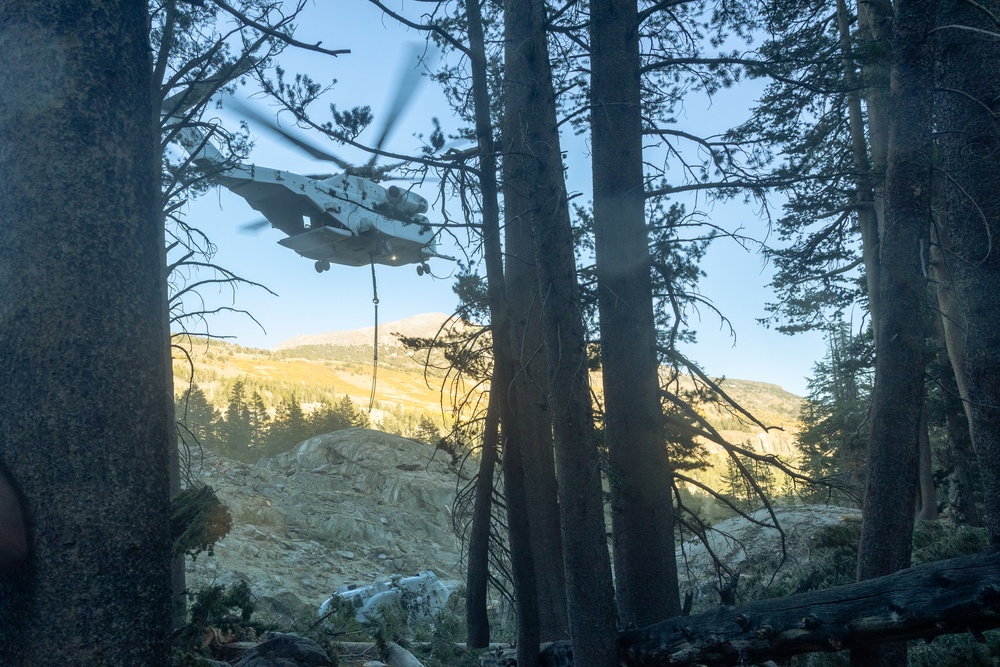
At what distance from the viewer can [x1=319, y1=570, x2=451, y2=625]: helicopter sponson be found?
610 inches

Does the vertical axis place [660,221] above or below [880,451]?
above

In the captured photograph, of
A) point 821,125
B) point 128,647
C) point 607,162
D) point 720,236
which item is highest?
point 821,125

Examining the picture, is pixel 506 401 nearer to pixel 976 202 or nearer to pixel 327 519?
pixel 976 202

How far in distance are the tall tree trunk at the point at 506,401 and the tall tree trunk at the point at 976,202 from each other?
369 cm

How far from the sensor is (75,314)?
271 cm

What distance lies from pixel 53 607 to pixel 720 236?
18.2 feet

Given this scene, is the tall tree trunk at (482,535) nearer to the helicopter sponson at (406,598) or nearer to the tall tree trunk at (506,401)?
the tall tree trunk at (506,401)

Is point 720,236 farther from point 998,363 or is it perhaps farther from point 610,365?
point 998,363

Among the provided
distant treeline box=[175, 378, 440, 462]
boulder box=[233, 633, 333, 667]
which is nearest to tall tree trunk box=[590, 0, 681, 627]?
boulder box=[233, 633, 333, 667]

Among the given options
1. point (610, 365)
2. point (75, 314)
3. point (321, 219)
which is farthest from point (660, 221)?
point (321, 219)

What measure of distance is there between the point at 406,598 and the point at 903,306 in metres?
13.9

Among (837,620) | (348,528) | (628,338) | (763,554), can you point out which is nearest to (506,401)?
(628,338)

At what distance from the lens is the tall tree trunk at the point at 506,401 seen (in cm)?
669

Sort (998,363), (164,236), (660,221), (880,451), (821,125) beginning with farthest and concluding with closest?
1. (821,125)
2. (164,236)
3. (660,221)
4. (880,451)
5. (998,363)
